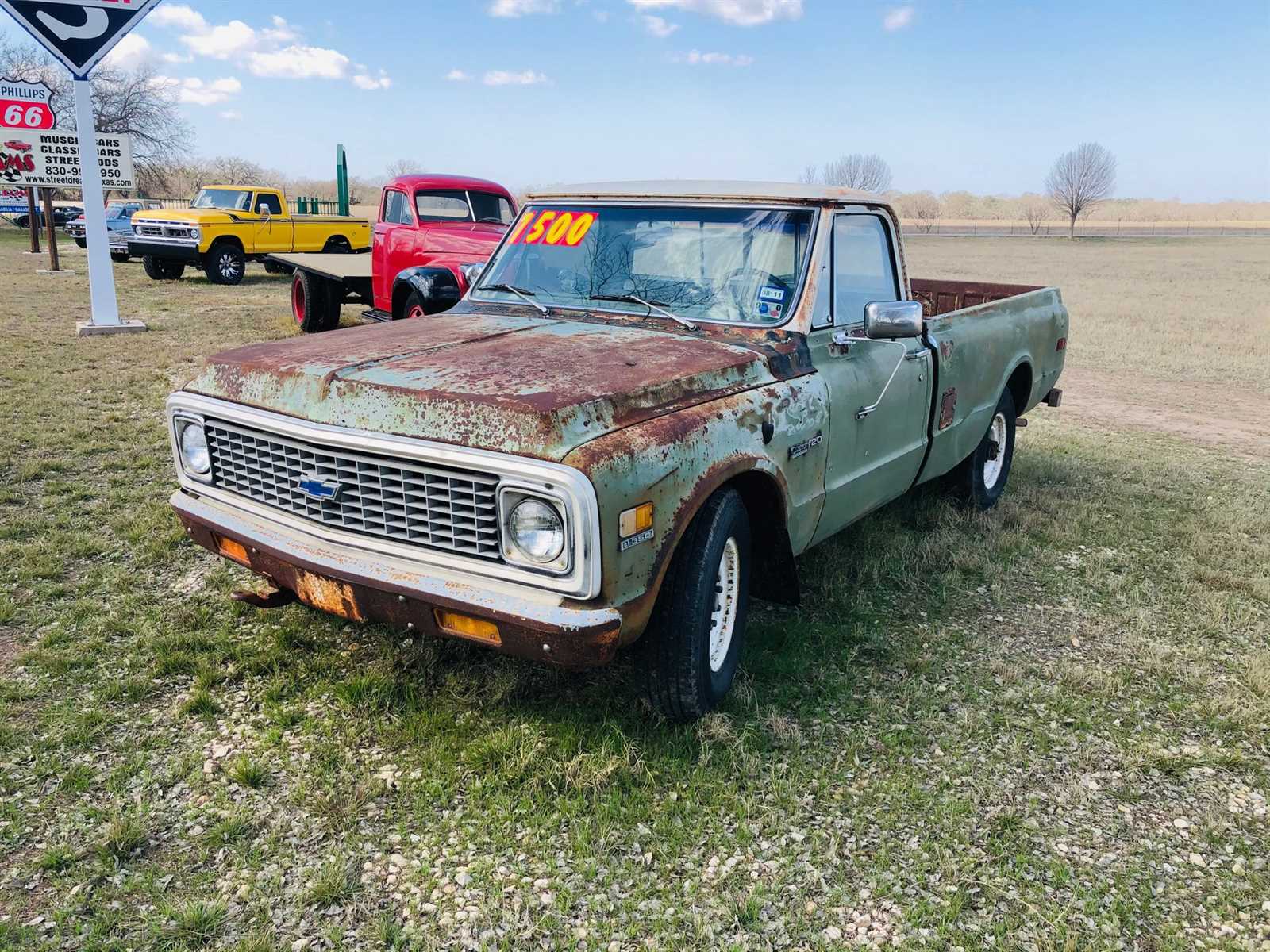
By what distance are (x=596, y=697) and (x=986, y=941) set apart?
154cm

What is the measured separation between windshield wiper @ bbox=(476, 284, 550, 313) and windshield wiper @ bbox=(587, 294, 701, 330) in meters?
0.25

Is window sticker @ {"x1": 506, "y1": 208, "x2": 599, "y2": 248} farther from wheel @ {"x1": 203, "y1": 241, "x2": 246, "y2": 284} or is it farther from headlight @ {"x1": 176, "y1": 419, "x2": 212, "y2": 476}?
wheel @ {"x1": 203, "y1": 241, "x2": 246, "y2": 284}

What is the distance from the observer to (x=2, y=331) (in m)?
11.5

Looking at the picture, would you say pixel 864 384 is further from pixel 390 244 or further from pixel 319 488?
pixel 390 244

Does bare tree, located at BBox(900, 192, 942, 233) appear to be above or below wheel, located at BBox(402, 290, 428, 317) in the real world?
above

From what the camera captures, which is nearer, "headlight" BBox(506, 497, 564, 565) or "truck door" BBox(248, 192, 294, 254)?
"headlight" BBox(506, 497, 564, 565)

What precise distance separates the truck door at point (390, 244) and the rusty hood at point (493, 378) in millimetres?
7382

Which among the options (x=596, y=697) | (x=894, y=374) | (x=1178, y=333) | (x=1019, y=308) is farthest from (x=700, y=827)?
(x=1178, y=333)

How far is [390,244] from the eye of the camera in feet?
36.5

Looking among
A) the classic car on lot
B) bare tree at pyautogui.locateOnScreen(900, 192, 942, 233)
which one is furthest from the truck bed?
bare tree at pyautogui.locateOnScreen(900, 192, 942, 233)

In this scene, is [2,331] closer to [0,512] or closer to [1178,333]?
[0,512]

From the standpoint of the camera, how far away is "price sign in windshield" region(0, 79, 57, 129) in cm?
1847

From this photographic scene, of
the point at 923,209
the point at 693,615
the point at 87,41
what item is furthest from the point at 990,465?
the point at 923,209

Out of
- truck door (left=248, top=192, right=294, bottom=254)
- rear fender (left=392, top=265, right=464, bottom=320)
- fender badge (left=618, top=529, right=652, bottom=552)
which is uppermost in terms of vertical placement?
truck door (left=248, top=192, right=294, bottom=254)
